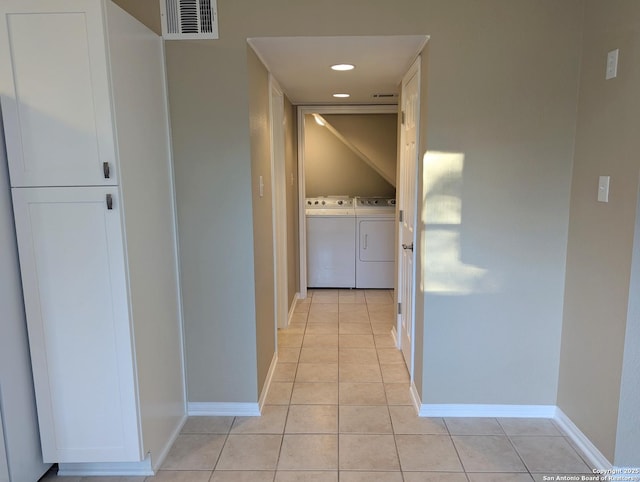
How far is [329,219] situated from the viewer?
4.94 m

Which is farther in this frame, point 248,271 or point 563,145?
point 248,271

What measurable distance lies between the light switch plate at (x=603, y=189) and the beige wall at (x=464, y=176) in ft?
0.91

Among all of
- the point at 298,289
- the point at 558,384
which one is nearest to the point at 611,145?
the point at 558,384

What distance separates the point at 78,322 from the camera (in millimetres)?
1810

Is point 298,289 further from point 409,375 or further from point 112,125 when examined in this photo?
point 112,125

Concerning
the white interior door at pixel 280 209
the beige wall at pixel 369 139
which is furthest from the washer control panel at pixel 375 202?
the white interior door at pixel 280 209

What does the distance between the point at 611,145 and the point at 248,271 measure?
178cm

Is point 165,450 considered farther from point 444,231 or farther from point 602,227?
point 602,227

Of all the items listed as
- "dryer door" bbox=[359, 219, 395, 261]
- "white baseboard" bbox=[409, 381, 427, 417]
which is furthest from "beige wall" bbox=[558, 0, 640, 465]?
"dryer door" bbox=[359, 219, 395, 261]

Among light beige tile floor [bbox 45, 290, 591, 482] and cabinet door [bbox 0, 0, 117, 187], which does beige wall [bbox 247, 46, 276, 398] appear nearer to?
light beige tile floor [bbox 45, 290, 591, 482]

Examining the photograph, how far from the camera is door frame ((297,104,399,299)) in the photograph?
4363 millimetres

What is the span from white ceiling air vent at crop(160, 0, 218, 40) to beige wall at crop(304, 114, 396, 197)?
3.63 metres

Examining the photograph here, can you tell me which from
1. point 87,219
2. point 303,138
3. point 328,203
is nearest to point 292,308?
point 328,203

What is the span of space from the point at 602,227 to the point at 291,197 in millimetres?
2867
